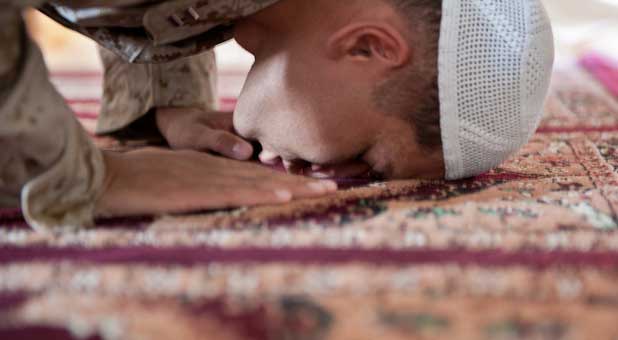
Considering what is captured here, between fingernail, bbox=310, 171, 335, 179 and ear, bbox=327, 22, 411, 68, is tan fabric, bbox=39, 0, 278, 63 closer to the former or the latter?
ear, bbox=327, 22, 411, 68

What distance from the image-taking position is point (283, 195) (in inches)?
29.3

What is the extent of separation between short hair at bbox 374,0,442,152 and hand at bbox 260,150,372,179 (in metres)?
0.10

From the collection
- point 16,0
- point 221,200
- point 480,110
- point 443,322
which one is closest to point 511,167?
point 480,110

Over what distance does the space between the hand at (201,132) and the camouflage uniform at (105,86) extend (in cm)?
5

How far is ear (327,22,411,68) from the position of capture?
825 millimetres

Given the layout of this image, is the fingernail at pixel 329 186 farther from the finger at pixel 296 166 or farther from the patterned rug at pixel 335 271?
the finger at pixel 296 166

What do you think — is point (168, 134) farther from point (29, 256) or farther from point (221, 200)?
point (29, 256)

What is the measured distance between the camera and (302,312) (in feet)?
1.55

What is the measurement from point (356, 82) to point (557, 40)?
7.73ft

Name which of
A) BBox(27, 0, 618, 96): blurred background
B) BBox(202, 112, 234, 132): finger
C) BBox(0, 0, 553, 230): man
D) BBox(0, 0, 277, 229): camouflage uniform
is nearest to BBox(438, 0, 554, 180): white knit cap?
BBox(0, 0, 553, 230): man

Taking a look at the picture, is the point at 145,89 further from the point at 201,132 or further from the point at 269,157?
the point at 269,157

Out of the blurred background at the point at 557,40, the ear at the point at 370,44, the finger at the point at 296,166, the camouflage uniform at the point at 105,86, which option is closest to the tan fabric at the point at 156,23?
the camouflage uniform at the point at 105,86

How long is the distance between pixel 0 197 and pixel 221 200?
0.23 metres

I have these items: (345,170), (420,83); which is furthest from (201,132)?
(420,83)
